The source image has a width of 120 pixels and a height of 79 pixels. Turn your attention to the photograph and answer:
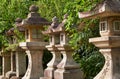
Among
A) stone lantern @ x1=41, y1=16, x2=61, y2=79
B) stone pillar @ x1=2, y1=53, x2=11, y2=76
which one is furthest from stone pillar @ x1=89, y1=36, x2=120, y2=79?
stone pillar @ x1=2, y1=53, x2=11, y2=76

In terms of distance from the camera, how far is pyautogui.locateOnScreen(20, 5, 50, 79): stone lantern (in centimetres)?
991

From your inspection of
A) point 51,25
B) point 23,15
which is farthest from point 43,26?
point 23,15

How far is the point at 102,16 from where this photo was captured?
6301 millimetres

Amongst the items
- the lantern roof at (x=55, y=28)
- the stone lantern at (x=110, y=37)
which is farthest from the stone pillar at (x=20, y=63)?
the stone lantern at (x=110, y=37)

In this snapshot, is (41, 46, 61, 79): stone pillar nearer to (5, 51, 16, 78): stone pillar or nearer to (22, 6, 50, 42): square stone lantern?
(22, 6, 50, 42): square stone lantern

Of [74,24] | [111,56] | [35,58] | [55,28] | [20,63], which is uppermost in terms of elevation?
[74,24]

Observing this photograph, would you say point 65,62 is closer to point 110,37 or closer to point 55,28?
point 55,28

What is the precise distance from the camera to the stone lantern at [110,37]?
6023mm

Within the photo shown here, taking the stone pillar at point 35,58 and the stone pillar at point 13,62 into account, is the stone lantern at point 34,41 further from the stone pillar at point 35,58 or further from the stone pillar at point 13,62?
the stone pillar at point 13,62

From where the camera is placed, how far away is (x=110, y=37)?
599 cm

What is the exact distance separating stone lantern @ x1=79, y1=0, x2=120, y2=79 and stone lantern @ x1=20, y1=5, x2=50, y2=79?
11.9 feet

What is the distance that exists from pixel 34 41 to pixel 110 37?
452cm

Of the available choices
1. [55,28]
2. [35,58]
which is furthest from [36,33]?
[55,28]

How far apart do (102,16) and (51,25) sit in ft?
10.8
